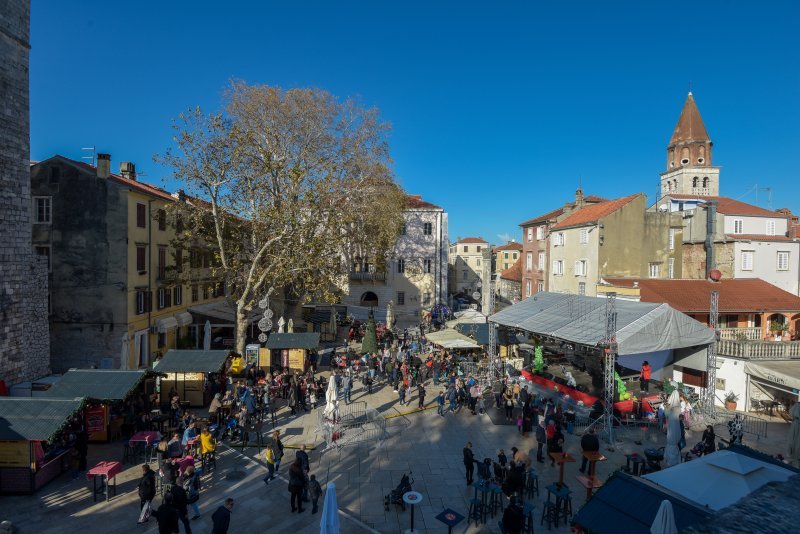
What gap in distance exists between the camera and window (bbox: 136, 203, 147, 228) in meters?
25.2

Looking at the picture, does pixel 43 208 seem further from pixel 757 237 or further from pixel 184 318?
pixel 757 237

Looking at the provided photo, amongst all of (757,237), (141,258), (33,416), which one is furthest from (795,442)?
(141,258)

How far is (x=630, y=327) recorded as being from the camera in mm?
17625

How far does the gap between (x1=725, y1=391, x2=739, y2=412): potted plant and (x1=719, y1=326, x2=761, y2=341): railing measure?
287cm

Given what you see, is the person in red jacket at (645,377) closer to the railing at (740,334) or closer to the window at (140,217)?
the railing at (740,334)

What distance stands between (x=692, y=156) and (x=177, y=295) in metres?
65.8

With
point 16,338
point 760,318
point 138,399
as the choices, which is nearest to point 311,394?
point 138,399

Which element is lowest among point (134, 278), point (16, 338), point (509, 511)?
point (509, 511)

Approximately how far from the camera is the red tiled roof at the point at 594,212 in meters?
33.4

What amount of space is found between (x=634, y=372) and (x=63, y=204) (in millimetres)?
30450

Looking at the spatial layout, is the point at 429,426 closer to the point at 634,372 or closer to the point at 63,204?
the point at 634,372

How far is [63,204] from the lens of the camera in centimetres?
2405

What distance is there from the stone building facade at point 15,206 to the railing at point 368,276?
100 feet

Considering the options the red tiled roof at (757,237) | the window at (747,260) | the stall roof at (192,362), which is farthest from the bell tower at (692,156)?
the stall roof at (192,362)
